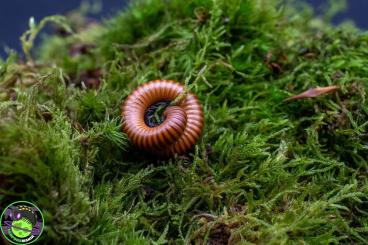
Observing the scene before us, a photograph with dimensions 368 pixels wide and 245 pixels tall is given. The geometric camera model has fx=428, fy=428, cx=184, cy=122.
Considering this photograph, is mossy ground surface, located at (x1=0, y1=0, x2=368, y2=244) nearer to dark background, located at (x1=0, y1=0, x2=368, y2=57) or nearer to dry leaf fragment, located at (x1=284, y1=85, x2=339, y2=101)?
dry leaf fragment, located at (x1=284, y1=85, x2=339, y2=101)

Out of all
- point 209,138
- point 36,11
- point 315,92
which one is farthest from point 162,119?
point 36,11

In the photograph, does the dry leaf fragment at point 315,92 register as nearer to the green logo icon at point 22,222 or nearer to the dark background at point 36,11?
the green logo icon at point 22,222

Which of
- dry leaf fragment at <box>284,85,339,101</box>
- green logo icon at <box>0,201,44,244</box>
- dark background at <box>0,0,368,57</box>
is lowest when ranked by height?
dry leaf fragment at <box>284,85,339,101</box>

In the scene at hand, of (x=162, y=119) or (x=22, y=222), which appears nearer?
(x=22, y=222)

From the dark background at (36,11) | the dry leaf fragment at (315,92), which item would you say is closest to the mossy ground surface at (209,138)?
the dry leaf fragment at (315,92)

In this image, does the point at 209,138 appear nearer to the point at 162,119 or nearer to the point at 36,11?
the point at 162,119

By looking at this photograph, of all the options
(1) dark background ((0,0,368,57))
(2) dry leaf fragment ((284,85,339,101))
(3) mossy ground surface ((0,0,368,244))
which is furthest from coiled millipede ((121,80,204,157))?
(1) dark background ((0,0,368,57))

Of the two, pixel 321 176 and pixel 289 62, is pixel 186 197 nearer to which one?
pixel 321 176
